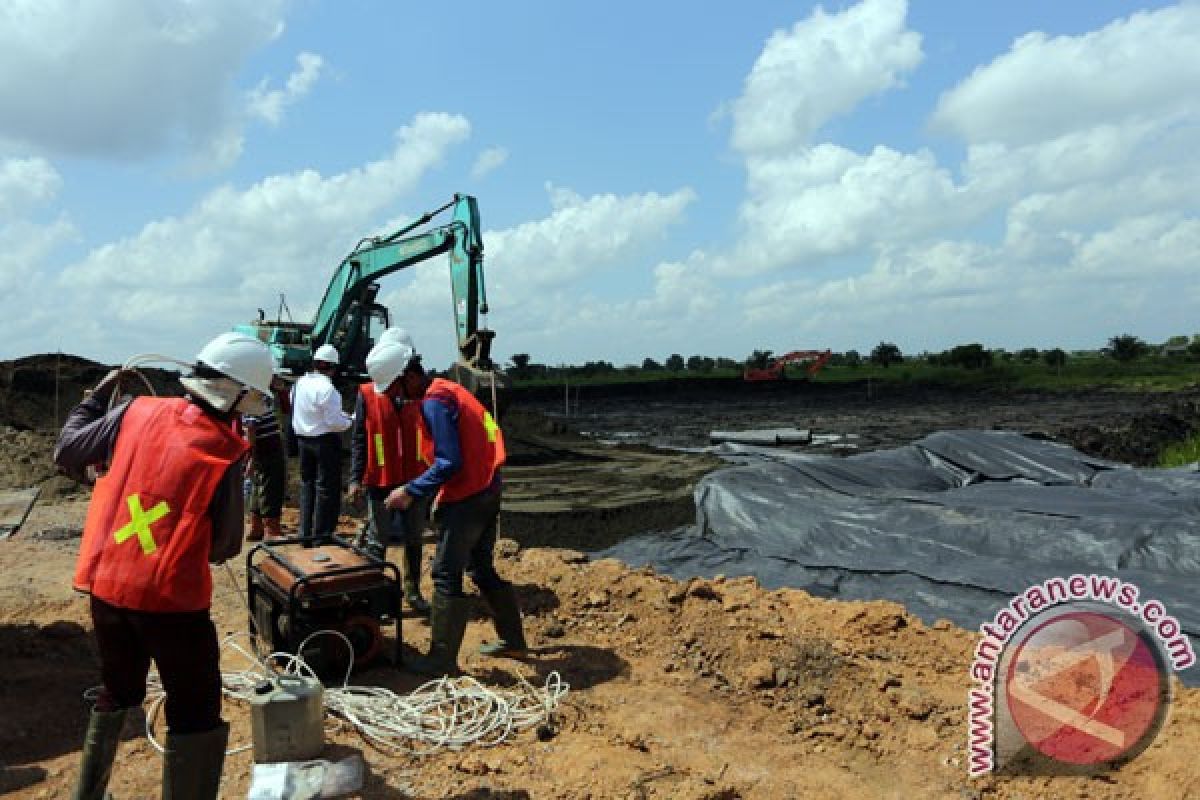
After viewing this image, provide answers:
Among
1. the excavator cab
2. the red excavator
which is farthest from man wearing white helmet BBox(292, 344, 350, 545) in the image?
the red excavator

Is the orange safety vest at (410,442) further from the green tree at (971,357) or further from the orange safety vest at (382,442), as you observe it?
the green tree at (971,357)

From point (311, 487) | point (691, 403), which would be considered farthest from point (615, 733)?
point (691, 403)

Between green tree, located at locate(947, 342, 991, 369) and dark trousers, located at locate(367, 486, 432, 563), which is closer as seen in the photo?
dark trousers, located at locate(367, 486, 432, 563)

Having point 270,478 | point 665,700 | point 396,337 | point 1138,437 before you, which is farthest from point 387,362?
point 1138,437

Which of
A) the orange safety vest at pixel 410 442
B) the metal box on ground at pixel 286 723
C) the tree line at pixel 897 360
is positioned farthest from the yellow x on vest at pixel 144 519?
the tree line at pixel 897 360

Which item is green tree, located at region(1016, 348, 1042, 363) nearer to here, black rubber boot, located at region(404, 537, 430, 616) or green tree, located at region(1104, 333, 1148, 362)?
green tree, located at region(1104, 333, 1148, 362)

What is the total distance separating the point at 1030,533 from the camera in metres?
6.92

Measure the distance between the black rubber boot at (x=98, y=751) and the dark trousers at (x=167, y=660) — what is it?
0.12 ft

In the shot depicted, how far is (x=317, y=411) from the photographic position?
19.6ft

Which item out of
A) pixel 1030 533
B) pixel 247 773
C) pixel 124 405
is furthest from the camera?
pixel 1030 533

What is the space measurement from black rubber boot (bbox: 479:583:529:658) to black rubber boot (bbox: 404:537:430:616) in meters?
0.84

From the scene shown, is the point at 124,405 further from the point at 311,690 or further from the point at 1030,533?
the point at 1030,533

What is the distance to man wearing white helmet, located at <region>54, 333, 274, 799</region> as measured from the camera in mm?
2533

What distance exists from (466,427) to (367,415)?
4.64ft
